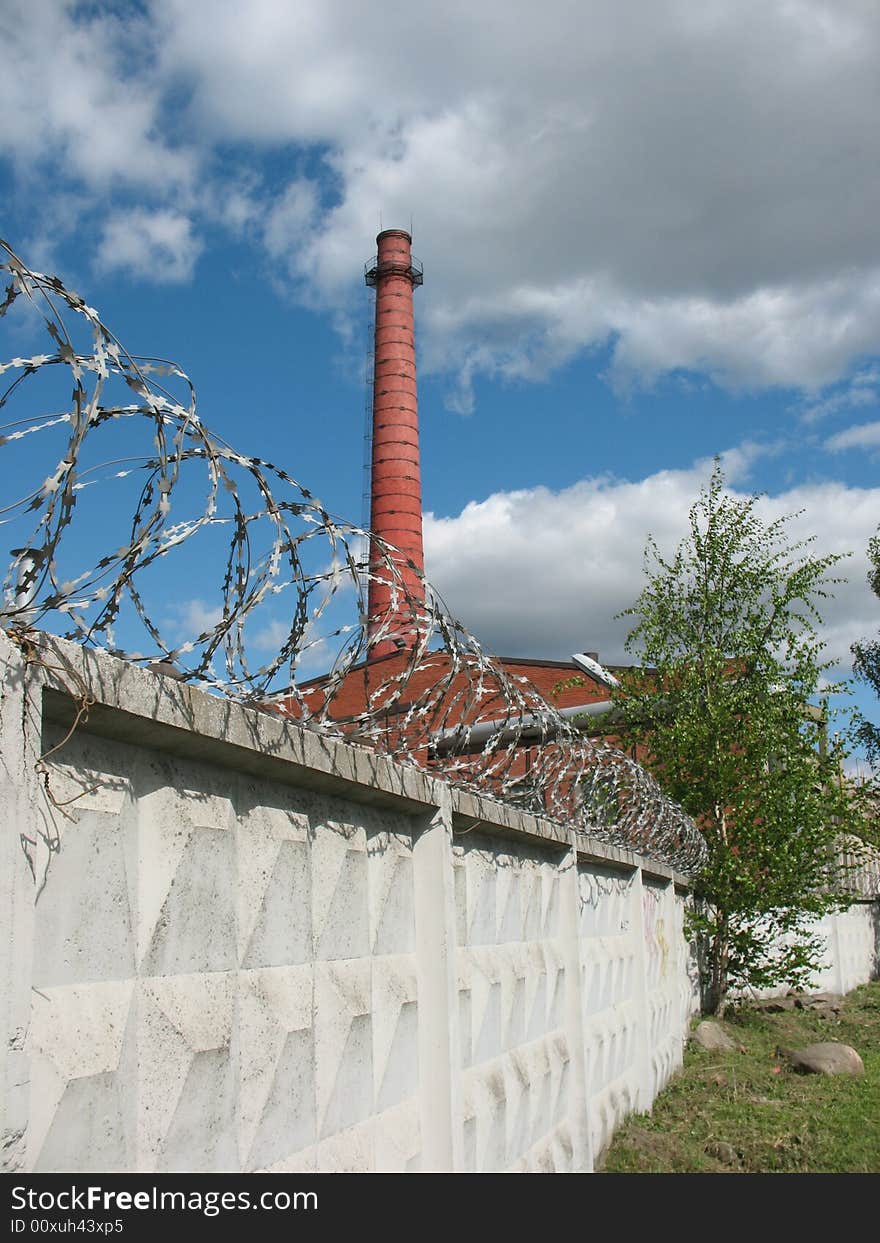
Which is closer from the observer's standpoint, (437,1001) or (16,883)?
(16,883)

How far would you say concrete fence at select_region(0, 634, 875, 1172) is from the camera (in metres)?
2.30

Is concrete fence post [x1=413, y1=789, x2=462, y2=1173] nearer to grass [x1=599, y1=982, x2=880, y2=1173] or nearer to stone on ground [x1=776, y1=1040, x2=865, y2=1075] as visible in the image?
grass [x1=599, y1=982, x2=880, y2=1173]

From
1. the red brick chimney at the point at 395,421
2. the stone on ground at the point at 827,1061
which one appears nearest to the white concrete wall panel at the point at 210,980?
the stone on ground at the point at 827,1061

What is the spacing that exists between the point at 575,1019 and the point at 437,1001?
2316 millimetres

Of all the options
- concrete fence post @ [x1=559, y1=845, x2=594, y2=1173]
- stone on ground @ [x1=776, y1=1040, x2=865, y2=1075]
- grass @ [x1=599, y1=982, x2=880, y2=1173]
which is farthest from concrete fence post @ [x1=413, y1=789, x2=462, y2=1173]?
stone on ground @ [x1=776, y1=1040, x2=865, y2=1075]

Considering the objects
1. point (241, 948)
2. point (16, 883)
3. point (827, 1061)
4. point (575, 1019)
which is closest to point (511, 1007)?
point (575, 1019)

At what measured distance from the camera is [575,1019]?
6203 millimetres

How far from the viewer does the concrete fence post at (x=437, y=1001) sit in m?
4.07

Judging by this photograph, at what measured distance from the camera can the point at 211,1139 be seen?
9.25ft

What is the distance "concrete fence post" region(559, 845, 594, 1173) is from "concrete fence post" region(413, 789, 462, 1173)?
7.02ft

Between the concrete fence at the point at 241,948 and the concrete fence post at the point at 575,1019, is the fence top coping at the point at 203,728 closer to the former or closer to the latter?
the concrete fence at the point at 241,948

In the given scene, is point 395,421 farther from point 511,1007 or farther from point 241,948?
point 241,948

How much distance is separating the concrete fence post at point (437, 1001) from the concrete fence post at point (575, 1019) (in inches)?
84.2
